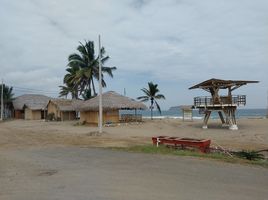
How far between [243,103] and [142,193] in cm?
2777

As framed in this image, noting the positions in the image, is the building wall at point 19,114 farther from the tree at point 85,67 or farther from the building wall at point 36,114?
the tree at point 85,67

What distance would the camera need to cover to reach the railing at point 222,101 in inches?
1305

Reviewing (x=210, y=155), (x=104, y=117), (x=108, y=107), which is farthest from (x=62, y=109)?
(x=210, y=155)

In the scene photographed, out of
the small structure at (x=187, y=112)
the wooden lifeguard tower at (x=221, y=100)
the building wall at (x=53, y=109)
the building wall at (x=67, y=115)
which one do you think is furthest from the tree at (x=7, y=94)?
the wooden lifeguard tower at (x=221, y=100)

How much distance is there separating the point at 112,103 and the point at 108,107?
1.28 m

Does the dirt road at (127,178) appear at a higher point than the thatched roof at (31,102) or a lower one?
lower

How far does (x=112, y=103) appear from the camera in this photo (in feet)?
138

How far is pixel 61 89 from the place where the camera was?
199ft

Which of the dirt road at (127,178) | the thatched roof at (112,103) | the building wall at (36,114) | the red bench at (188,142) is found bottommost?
the dirt road at (127,178)

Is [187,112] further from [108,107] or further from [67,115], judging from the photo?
[67,115]

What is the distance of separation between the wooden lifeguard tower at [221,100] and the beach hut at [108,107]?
10.6 m

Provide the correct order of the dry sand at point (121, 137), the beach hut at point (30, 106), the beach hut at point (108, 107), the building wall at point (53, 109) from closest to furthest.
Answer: the dry sand at point (121, 137), the beach hut at point (108, 107), the building wall at point (53, 109), the beach hut at point (30, 106)

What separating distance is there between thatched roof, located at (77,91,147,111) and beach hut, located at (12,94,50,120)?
72.1 feet

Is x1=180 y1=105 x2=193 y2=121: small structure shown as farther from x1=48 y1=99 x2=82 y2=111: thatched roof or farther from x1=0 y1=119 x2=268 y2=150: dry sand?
x1=0 y1=119 x2=268 y2=150: dry sand
